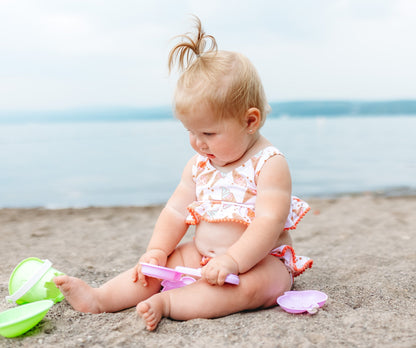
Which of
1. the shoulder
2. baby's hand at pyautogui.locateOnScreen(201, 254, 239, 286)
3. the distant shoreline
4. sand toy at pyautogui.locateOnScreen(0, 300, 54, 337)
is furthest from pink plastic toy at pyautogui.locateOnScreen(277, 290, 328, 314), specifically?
the distant shoreline

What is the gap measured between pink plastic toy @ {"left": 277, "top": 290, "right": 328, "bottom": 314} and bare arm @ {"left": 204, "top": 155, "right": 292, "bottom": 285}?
21cm

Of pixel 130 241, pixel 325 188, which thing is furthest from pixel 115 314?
pixel 325 188

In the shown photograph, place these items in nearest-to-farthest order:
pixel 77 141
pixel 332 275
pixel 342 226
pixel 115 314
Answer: pixel 115 314, pixel 332 275, pixel 342 226, pixel 77 141

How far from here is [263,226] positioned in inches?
77.2

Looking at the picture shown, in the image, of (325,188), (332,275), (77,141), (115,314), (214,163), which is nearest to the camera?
(115,314)

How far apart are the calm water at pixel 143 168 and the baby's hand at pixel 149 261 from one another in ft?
13.3

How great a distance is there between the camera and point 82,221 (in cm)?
466

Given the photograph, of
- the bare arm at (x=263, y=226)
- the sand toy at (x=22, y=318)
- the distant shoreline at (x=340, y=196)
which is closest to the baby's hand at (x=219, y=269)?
the bare arm at (x=263, y=226)

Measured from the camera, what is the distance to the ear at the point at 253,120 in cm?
200

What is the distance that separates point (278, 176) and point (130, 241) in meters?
1.97

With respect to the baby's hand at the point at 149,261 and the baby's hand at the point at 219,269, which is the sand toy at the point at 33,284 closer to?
the baby's hand at the point at 149,261

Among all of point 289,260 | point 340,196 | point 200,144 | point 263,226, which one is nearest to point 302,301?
point 289,260

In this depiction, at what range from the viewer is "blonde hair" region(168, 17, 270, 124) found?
6.34 feet

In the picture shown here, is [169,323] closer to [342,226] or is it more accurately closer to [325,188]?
[342,226]
